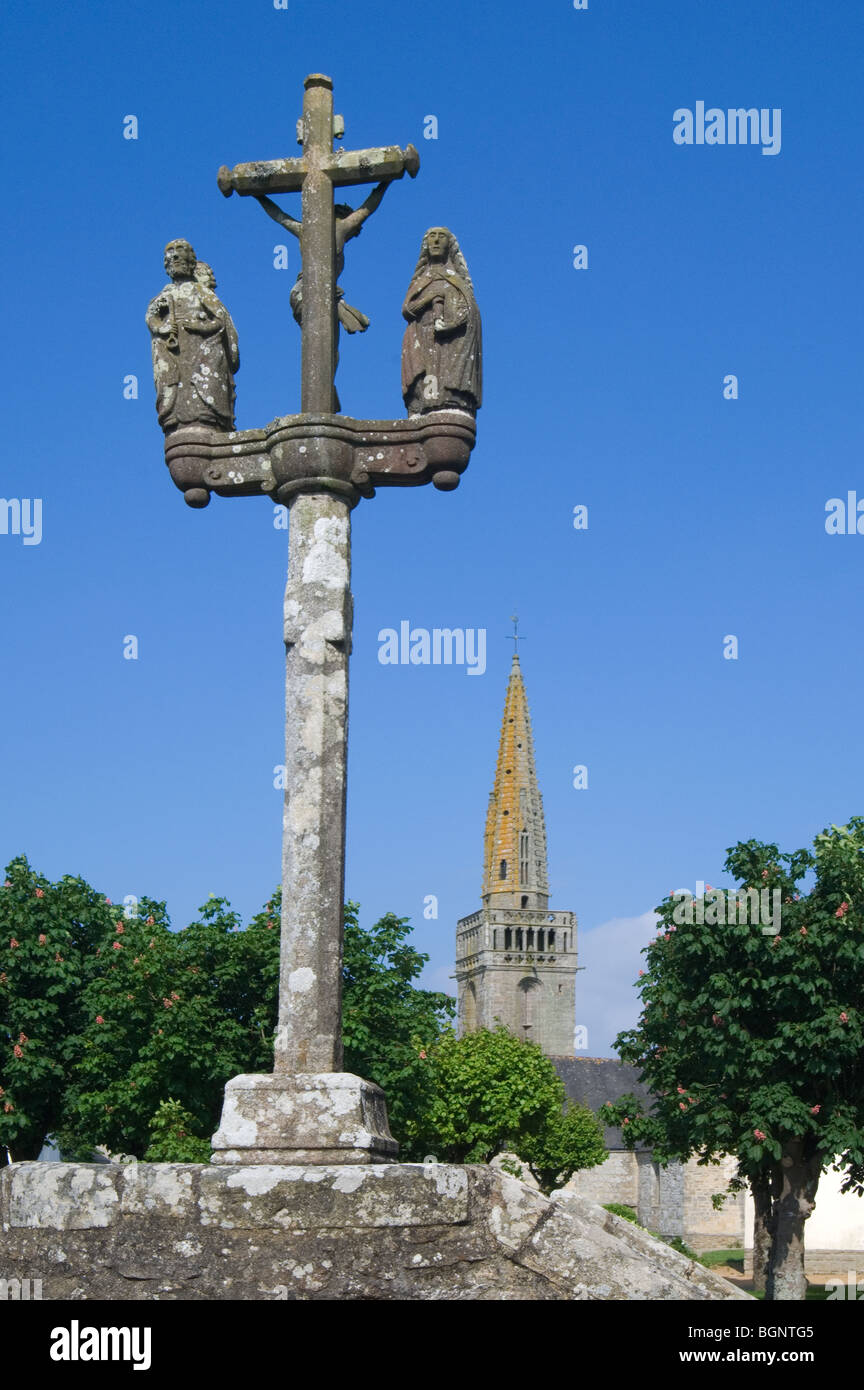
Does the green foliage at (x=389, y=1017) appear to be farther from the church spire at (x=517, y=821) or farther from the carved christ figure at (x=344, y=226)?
the church spire at (x=517, y=821)

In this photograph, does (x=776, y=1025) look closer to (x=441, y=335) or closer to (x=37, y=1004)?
(x=37, y=1004)

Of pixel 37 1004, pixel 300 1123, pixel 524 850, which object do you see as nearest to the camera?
pixel 300 1123

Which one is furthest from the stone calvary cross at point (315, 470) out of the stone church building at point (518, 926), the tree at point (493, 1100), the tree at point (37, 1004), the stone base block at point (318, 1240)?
the stone church building at point (518, 926)

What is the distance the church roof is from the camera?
322ft

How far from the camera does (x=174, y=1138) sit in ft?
89.8

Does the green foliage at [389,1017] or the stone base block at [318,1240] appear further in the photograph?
the green foliage at [389,1017]

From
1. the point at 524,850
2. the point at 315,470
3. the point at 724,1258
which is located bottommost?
the point at 724,1258

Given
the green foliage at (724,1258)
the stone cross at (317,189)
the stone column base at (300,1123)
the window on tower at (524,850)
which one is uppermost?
the window on tower at (524,850)

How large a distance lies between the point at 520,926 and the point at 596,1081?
90.6 feet

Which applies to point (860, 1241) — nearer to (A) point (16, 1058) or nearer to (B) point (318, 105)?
(A) point (16, 1058)

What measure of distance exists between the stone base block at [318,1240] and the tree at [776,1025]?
20.7m

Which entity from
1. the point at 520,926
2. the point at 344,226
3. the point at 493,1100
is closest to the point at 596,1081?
the point at 520,926

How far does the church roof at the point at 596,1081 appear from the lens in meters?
A: 98.2
